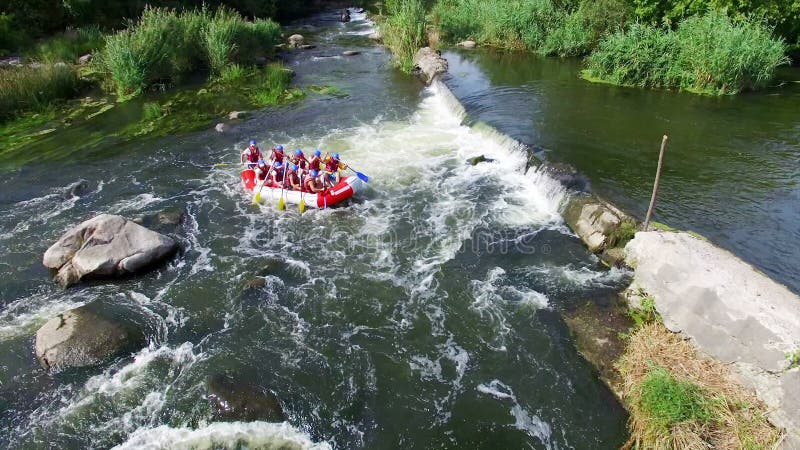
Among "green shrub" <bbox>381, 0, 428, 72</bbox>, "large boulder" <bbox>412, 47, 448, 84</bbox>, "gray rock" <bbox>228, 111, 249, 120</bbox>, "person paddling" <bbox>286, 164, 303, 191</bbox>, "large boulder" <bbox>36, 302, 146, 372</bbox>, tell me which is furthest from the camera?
"green shrub" <bbox>381, 0, 428, 72</bbox>

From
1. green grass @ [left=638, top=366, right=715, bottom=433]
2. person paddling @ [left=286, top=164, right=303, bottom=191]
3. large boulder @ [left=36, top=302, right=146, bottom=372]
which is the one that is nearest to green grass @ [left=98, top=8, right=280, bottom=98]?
person paddling @ [left=286, top=164, right=303, bottom=191]

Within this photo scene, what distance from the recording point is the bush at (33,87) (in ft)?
57.3

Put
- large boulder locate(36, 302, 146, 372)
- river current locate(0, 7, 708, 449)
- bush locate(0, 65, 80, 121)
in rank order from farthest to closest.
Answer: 1. bush locate(0, 65, 80, 121)
2. large boulder locate(36, 302, 146, 372)
3. river current locate(0, 7, 708, 449)

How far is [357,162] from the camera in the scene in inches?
568

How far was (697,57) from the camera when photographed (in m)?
17.0

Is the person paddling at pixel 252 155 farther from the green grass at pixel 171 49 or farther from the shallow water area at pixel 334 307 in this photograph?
the green grass at pixel 171 49

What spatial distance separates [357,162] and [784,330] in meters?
10.8

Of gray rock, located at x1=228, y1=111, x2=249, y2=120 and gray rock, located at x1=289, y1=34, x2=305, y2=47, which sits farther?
gray rock, located at x1=289, y1=34, x2=305, y2=47

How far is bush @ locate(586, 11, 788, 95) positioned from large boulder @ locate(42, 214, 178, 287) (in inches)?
677

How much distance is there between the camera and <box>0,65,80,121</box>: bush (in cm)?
1745

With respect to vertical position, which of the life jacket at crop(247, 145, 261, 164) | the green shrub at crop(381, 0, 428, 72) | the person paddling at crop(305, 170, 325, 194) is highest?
the green shrub at crop(381, 0, 428, 72)

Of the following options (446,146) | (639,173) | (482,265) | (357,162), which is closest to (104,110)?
(357,162)

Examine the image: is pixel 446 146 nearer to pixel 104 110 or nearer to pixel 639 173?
pixel 639 173

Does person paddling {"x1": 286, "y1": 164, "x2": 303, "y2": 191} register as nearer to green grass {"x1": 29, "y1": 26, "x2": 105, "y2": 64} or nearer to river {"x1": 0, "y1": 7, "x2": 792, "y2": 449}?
river {"x1": 0, "y1": 7, "x2": 792, "y2": 449}
